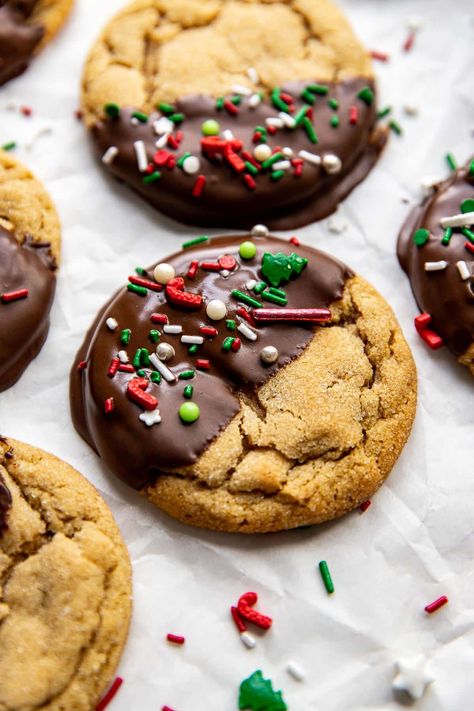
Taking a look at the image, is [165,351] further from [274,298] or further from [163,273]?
[274,298]

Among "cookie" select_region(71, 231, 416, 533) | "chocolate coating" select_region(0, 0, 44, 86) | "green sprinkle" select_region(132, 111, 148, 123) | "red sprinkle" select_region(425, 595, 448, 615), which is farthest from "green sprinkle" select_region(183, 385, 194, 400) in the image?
"chocolate coating" select_region(0, 0, 44, 86)

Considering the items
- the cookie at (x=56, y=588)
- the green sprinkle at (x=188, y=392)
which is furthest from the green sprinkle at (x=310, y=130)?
the cookie at (x=56, y=588)

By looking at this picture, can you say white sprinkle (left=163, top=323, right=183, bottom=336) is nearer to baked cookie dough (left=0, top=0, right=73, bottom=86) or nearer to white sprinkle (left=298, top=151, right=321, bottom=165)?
white sprinkle (left=298, top=151, right=321, bottom=165)

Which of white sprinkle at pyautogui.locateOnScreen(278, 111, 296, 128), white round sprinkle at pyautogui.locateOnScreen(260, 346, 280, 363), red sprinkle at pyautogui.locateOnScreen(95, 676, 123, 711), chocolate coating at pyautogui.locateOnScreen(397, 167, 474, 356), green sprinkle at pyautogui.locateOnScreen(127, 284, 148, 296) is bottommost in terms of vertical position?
red sprinkle at pyautogui.locateOnScreen(95, 676, 123, 711)

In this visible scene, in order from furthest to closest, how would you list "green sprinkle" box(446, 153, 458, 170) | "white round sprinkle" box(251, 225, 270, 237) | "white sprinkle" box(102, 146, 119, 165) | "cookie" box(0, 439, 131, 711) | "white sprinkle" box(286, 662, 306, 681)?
"green sprinkle" box(446, 153, 458, 170) < "white sprinkle" box(102, 146, 119, 165) < "white round sprinkle" box(251, 225, 270, 237) < "white sprinkle" box(286, 662, 306, 681) < "cookie" box(0, 439, 131, 711)

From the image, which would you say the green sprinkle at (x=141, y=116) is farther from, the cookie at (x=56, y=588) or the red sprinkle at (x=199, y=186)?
the cookie at (x=56, y=588)
